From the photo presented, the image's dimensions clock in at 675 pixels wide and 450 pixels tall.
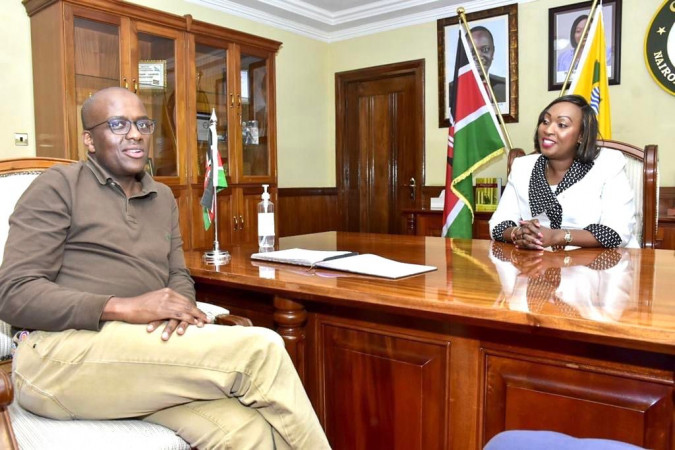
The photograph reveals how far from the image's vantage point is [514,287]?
118 centimetres

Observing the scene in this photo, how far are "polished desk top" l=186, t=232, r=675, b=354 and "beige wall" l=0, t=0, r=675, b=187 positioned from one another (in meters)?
2.24

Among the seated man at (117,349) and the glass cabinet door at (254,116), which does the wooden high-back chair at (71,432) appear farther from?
the glass cabinet door at (254,116)

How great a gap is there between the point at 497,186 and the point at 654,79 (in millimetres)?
1199

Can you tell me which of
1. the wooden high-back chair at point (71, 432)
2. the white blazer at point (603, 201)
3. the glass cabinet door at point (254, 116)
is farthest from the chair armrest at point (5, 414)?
the glass cabinet door at point (254, 116)

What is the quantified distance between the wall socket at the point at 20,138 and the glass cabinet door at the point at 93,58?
458 millimetres

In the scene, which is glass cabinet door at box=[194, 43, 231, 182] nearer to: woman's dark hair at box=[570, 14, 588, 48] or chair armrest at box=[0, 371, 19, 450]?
woman's dark hair at box=[570, 14, 588, 48]

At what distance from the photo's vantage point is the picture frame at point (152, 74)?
331cm

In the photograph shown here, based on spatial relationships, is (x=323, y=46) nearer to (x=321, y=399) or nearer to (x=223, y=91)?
(x=223, y=91)

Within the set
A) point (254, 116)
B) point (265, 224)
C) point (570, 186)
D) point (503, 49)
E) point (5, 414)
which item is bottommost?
point (5, 414)

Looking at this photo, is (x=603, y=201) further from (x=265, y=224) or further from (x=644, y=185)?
(x=265, y=224)

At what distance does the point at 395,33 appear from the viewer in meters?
4.75

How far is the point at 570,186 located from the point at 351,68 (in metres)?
3.33

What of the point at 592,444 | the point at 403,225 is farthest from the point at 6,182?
the point at 403,225

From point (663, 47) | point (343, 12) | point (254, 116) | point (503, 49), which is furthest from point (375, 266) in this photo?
point (343, 12)
